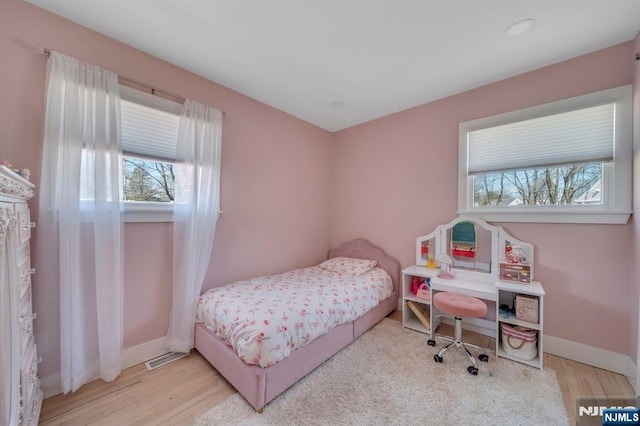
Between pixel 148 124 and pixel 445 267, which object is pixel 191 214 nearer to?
pixel 148 124

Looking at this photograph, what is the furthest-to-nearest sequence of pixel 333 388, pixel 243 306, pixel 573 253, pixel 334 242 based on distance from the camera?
pixel 334 242
pixel 573 253
pixel 243 306
pixel 333 388

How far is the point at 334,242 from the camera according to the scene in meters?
4.06

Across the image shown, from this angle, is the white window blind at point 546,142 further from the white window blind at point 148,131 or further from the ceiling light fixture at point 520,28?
the white window blind at point 148,131

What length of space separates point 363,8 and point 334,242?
304 centimetres

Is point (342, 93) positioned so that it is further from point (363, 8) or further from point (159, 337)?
point (159, 337)

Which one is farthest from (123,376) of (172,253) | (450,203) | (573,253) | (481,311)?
(573,253)

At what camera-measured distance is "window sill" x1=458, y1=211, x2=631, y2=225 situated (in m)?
2.03

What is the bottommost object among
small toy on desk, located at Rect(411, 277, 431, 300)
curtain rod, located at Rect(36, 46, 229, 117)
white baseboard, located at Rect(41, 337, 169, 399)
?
white baseboard, located at Rect(41, 337, 169, 399)

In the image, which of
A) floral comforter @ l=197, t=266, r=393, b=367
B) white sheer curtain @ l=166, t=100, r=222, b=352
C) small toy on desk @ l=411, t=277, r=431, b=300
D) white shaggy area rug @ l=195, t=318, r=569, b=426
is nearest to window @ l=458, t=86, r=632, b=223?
small toy on desk @ l=411, t=277, r=431, b=300

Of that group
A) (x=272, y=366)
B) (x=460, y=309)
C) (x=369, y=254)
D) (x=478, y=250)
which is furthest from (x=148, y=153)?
(x=478, y=250)

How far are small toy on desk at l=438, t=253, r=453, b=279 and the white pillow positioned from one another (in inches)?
33.7

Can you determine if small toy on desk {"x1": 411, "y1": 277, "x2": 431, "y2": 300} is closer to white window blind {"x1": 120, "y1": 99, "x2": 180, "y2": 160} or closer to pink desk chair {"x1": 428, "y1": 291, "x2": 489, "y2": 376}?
pink desk chair {"x1": 428, "y1": 291, "x2": 489, "y2": 376}

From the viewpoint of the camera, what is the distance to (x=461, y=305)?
7.02ft

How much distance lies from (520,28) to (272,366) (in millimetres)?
3087
